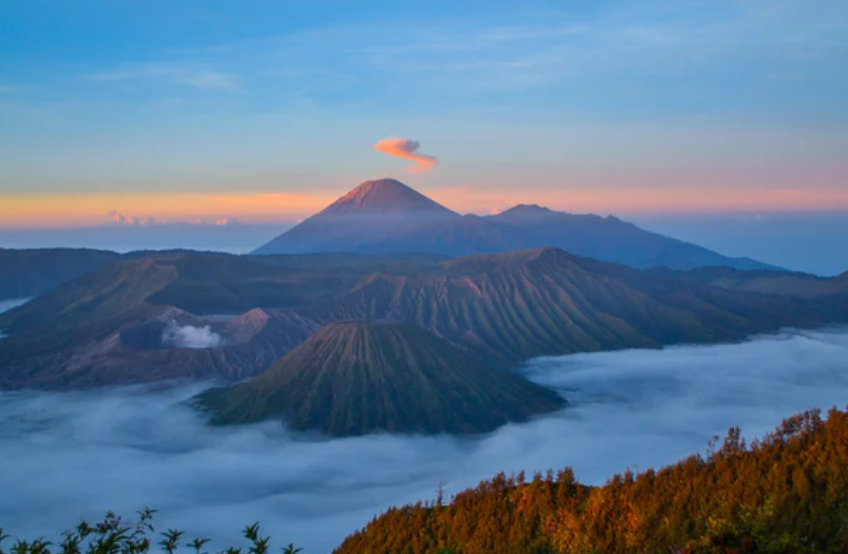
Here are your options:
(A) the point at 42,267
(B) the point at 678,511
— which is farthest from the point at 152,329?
(A) the point at 42,267

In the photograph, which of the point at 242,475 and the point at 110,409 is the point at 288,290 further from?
the point at 242,475

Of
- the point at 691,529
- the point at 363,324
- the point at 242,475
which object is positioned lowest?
the point at 242,475

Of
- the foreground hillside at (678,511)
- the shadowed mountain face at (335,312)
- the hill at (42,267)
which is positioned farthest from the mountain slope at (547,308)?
the hill at (42,267)

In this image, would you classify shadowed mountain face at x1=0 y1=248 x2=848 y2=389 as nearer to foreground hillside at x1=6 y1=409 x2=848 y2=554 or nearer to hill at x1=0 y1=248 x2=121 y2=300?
hill at x1=0 y1=248 x2=121 y2=300

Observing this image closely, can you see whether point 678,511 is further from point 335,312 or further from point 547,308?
point 547,308

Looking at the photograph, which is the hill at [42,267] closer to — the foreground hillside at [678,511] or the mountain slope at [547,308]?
the mountain slope at [547,308]

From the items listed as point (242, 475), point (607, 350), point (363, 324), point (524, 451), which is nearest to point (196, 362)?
point (363, 324)
